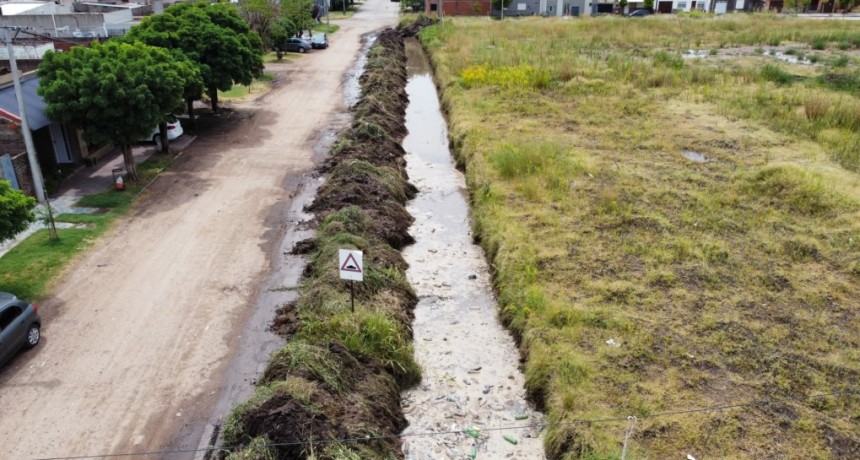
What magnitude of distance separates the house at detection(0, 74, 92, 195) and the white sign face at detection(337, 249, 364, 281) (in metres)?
13.5

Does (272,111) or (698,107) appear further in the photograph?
(272,111)

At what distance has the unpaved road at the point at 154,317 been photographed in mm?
12086

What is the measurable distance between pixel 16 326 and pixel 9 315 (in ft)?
0.88

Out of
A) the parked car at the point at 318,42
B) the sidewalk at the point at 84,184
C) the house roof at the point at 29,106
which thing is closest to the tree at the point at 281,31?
the parked car at the point at 318,42

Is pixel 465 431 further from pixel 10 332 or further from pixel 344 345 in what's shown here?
pixel 10 332

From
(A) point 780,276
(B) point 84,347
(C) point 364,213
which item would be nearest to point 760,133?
(A) point 780,276

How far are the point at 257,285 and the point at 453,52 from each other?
37.0m

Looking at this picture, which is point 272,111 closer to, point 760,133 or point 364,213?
point 364,213

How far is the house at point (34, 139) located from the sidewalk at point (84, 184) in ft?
2.45

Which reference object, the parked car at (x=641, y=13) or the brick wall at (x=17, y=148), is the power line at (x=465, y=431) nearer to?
the brick wall at (x=17, y=148)


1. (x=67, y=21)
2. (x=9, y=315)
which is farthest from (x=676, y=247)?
(x=67, y=21)

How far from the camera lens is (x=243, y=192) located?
2373 centimetres

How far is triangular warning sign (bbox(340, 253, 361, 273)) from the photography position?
14.0 m

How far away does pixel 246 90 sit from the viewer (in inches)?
1603
